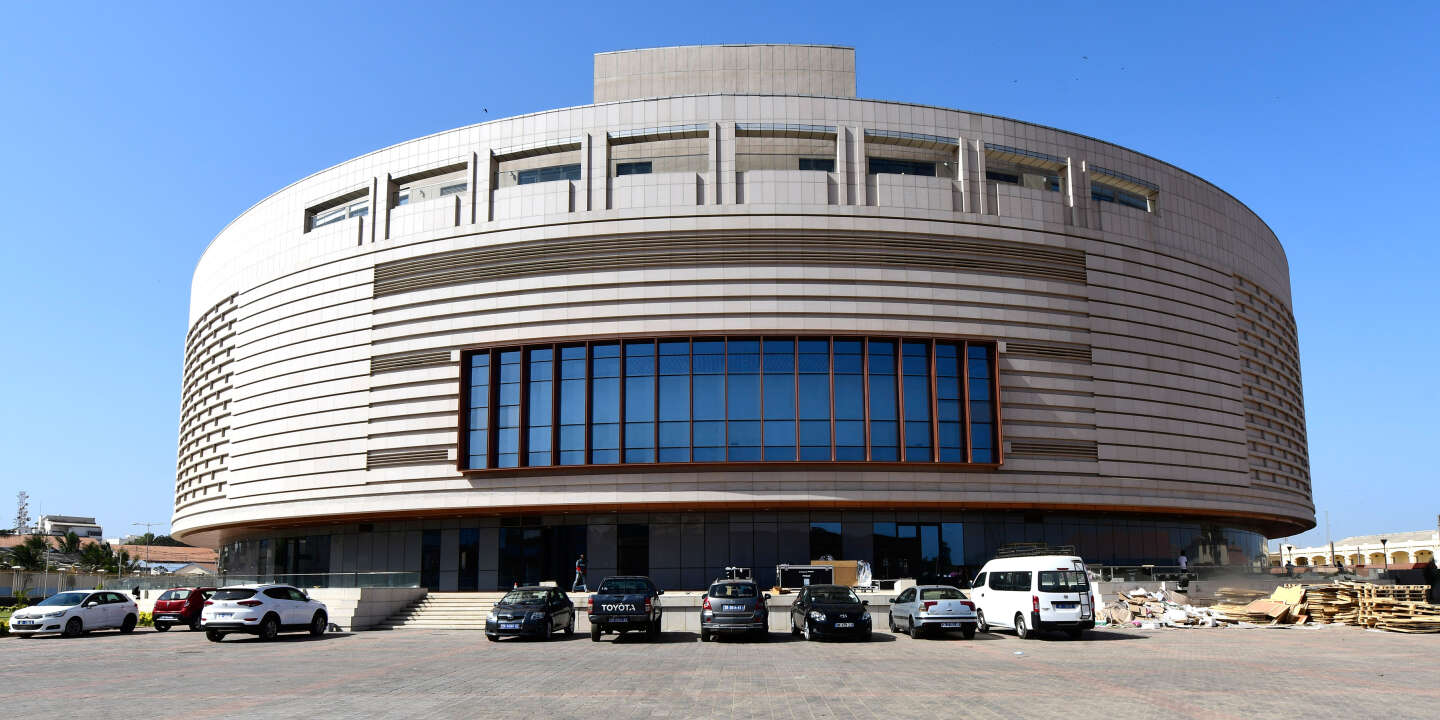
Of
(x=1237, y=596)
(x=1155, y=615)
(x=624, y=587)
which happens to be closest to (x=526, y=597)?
(x=624, y=587)

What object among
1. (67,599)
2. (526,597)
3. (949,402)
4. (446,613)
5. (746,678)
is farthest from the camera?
(949,402)

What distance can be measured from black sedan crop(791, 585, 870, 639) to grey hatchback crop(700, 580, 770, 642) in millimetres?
1287

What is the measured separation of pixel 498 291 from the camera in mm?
45469

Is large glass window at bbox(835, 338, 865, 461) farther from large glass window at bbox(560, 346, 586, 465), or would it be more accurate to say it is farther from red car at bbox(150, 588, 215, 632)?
red car at bbox(150, 588, 215, 632)

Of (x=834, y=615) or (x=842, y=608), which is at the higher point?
(x=842, y=608)

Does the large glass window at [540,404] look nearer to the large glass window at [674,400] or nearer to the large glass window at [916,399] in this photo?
the large glass window at [674,400]

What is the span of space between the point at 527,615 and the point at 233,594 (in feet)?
28.9

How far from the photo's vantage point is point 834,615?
2834 cm

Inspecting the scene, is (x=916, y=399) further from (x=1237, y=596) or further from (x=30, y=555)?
(x=30, y=555)

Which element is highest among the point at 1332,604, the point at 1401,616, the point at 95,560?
the point at 1332,604

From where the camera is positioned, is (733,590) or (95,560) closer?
(733,590)

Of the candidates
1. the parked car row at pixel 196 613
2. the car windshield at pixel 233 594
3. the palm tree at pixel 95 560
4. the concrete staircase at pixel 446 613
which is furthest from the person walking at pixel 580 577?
the palm tree at pixel 95 560

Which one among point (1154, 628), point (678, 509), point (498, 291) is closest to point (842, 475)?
point (678, 509)

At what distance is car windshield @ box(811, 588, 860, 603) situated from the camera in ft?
94.9
